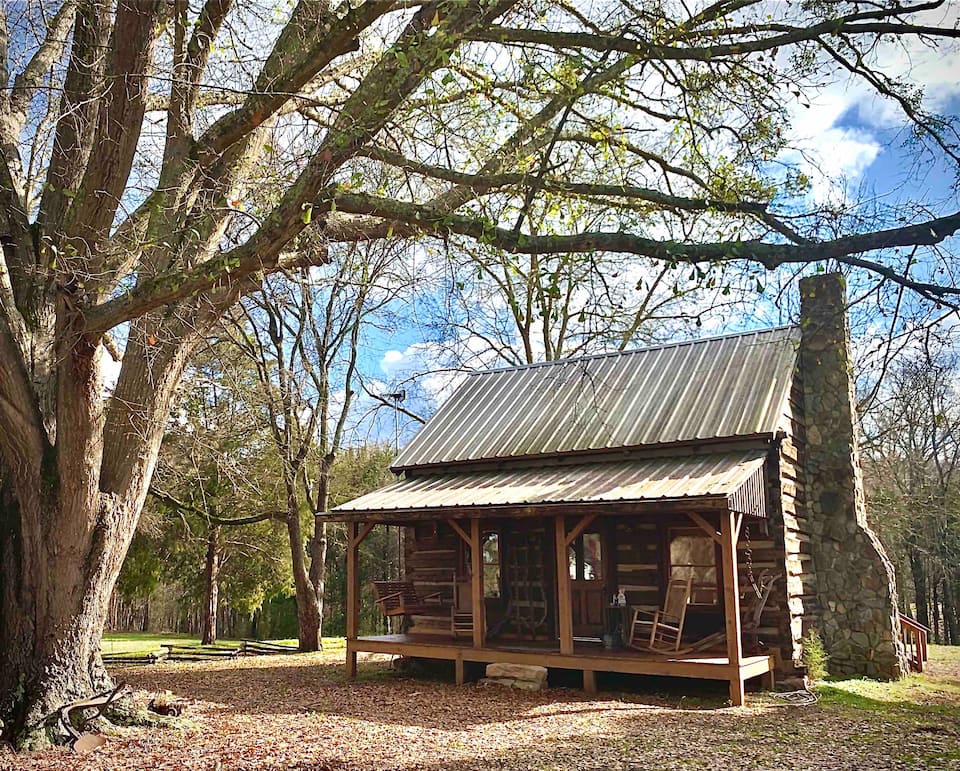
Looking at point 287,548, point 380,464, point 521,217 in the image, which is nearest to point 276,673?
point 287,548

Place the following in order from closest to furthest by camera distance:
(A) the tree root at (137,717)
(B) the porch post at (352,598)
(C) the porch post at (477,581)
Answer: (A) the tree root at (137,717) → (C) the porch post at (477,581) → (B) the porch post at (352,598)

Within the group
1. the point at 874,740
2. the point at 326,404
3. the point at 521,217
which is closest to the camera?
the point at 521,217

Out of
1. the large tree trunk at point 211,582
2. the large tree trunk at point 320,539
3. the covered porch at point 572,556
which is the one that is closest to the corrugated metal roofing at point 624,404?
the covered porch at point 572,556

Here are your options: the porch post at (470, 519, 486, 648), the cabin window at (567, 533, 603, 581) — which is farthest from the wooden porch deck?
the cabin window at (567, 533, 603, 581)

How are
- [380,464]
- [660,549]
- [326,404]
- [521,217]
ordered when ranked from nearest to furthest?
[521,217]
[660,549]
[326,404]
[380,464]

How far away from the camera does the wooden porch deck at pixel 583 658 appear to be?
10891 millimetres

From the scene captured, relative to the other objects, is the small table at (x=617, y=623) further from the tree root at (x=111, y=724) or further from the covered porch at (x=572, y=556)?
the tree root at (x=111, y=724)

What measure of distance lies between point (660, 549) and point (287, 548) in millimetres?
13262

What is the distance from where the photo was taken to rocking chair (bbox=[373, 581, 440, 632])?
14.8 metres

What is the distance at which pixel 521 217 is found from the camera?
6621mm

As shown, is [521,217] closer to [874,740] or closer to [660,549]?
[874,740]

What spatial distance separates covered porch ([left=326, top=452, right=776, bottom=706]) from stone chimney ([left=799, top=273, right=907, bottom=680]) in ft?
8.85

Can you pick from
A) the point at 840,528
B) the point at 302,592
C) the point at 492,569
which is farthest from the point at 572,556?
the point at 302,592

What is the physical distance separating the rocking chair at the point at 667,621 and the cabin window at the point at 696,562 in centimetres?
14
